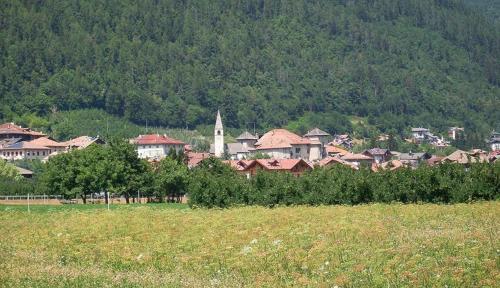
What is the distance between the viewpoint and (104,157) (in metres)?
102

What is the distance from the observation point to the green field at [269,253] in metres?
25.7

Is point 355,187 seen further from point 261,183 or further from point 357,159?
point 357,159

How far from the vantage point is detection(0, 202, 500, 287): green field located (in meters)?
25.7

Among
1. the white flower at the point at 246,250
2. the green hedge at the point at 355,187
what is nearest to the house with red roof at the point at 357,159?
the green hedge at the point at 355,187

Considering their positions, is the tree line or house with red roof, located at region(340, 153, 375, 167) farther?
house with red roof, located at region(340, 153, 375, 167)

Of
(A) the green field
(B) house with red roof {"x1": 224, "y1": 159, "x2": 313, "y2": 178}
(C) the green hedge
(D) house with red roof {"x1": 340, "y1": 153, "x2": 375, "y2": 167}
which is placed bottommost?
(A) the green field

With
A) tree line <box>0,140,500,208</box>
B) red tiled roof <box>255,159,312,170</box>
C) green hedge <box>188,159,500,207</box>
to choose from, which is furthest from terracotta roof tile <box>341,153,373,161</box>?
green hedge <box>188,159,500,207</box>

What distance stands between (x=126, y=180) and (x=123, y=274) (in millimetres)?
73960

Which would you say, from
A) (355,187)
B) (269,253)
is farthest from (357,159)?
(269,253)

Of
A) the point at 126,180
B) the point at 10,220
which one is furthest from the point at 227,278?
the point at 126,180

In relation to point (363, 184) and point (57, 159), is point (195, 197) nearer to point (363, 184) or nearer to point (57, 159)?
point (363, 184)

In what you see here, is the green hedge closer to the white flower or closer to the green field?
the green field

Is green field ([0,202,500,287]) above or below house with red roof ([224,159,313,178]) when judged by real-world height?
below

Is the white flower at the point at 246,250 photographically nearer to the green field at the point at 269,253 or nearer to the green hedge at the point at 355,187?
the green field at the point at 269,253
